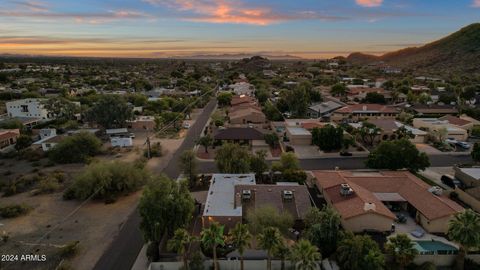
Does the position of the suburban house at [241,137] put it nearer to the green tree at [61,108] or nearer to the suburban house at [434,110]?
the green tree at [61,108]

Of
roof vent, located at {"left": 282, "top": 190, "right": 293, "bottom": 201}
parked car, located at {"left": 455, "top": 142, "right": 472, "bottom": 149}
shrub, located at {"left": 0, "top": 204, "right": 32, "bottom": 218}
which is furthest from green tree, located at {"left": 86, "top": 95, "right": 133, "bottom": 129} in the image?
parked car, located at {"left": 455, "top": 142, "right": 472, "bottom": 149}

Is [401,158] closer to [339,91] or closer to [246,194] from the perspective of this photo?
[246,194]

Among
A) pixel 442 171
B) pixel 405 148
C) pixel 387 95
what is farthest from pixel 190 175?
pixel 387 95

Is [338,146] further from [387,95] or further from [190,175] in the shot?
[387,95]

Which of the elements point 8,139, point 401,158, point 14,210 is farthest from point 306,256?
point 8,139

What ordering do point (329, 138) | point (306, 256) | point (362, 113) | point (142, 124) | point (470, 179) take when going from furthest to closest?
point (362, 113)
point (142, 124)
point (329, 138)
point (470, 179)
point (306, 256)
